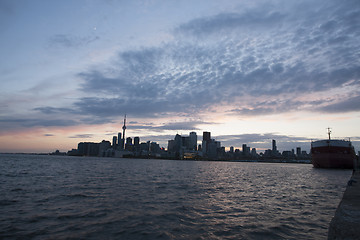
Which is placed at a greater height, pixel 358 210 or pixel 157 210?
pixel 358 210

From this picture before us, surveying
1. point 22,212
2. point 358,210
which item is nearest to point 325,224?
point 358,210

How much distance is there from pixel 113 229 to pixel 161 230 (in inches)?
125

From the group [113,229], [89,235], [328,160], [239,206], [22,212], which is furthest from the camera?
[328,160]

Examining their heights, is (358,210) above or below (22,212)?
above

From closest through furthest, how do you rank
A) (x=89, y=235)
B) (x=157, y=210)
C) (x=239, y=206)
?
1. (x=89, y=235)
2. (x=157, y=210)
3. (x=239, y=206)

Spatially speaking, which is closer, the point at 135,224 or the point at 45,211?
the point at 135,224

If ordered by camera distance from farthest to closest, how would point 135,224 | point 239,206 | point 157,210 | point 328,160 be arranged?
1. point 328,160
2. point 239,206
3. point 157,210
4. point 135,224

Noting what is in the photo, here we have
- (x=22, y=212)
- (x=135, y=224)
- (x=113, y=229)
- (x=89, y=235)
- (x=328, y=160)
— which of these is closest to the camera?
(x=89, y=235)

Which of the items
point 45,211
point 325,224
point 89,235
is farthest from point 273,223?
point 45,211

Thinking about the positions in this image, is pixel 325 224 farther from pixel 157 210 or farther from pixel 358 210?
pixel 157 210

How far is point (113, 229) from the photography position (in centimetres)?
1426

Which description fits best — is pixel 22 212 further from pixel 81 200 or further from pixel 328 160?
pixel 328 160

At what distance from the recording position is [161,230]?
564 inches

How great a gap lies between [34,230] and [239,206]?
57.3ft
